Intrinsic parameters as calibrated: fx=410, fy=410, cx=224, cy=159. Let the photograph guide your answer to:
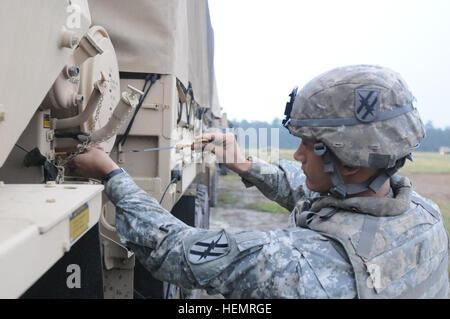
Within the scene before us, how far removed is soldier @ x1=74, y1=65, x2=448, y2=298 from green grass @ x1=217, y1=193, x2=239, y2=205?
9.55m

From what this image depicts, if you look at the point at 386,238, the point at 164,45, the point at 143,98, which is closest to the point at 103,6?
the point at 164,45

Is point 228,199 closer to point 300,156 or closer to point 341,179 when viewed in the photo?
point 300,156

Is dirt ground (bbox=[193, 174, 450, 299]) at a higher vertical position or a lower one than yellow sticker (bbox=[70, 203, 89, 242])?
lower

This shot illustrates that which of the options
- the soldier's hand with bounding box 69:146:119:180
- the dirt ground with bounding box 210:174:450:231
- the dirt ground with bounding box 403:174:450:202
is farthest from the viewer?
the dirt ground with bounding box 403:174:450:202

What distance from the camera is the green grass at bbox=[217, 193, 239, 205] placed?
11.3 meters

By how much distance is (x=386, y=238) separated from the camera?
1437mm

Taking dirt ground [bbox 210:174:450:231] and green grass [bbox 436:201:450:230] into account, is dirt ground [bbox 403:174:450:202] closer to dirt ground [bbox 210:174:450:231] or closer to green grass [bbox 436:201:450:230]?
dirt ground [bbox 210:174:450:231]

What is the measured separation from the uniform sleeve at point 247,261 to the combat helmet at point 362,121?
27 cm

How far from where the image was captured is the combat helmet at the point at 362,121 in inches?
59.1

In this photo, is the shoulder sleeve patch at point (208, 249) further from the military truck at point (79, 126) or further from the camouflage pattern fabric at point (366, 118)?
the camouflage pattern fabric at point (366, 118)

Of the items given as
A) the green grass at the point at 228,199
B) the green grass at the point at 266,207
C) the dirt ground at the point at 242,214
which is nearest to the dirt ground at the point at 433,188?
the dirt ground at the point at 242,214

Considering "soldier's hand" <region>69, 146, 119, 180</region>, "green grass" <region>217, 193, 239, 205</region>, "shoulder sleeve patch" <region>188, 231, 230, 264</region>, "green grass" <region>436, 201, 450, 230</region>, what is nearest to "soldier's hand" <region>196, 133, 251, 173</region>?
"soldier's hand" <region>69, 146, 119, 180</region>
